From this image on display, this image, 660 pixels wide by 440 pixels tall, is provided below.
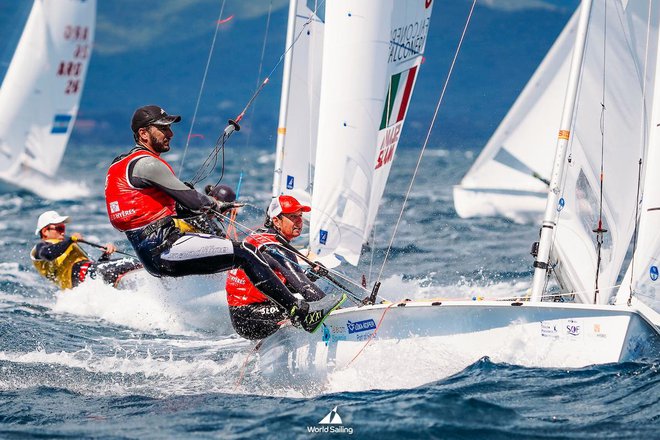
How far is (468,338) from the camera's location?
4445 millimetres

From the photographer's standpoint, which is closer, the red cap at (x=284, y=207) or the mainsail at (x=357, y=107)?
the red cap at (x=284, y=207)

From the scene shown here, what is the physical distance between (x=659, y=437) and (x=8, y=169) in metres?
12.2

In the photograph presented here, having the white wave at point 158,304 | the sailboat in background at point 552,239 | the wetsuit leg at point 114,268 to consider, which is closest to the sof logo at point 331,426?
the sailboat in background at point 552,239

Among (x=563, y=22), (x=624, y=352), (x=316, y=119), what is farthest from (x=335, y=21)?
(x=563, y=22)

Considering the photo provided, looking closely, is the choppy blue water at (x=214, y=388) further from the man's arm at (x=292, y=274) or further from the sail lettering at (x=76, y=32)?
the sail lettering at (x=76, y=32)

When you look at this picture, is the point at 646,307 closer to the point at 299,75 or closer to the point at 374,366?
the point at 374,366

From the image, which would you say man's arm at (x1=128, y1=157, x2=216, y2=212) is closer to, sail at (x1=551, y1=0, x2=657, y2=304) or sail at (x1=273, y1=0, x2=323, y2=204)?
sail at (x1=551, y1=0, x2=657, y2=304)

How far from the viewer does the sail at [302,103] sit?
838 cm

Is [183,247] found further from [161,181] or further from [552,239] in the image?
[552,239]

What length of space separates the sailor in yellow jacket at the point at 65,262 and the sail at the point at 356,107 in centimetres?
189

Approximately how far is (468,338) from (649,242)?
1088 millimetres

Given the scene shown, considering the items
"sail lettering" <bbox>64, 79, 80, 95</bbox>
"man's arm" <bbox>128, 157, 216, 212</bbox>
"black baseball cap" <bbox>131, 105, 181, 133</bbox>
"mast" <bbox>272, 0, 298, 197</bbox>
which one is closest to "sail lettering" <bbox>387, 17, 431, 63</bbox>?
"mast" <bbox>272, 0, 298, 197</bbox>

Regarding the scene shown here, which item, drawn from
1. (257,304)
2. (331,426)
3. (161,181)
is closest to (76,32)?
(257,304)

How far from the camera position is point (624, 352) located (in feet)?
14.2
